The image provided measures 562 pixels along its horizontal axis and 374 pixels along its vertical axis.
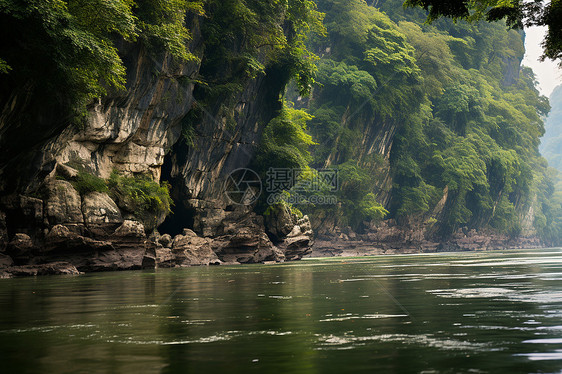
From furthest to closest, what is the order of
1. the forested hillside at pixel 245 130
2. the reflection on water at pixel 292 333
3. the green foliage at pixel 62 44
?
the forested hillside at pixel 245 130 → the green foliage at pixel 62 44 → the reflection on water at pixel 292 333

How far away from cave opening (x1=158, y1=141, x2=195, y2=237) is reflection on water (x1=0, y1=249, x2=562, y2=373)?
67.3 ft

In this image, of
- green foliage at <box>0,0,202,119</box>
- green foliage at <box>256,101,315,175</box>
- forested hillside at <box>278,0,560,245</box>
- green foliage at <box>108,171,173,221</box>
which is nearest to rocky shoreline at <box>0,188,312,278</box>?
green foliage at <box>108,171,173,221</box>

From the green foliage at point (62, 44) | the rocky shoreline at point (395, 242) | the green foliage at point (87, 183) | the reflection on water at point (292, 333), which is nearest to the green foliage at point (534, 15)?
the reflection on water at point (292, 333)

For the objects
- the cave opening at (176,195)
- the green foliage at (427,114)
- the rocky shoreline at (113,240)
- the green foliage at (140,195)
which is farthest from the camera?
the green foliage at (427,114)

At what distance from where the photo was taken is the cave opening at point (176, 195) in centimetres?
3073

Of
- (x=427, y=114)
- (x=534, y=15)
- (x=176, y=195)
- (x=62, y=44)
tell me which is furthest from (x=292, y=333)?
(x=427, y=114)

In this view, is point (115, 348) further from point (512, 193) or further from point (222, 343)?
point (512, 193)

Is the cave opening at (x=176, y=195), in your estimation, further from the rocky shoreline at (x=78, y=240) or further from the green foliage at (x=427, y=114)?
the green foliage at (x=427, y=114)

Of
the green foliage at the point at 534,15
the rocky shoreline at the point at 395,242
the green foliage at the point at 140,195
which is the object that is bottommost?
the rocky shoreline at the point at 395,242

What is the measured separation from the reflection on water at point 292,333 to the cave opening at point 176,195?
20521mm

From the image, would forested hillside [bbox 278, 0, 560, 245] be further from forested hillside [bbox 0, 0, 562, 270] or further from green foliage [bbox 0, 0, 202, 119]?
green foliage [bbox 0, 0, 202, 119]

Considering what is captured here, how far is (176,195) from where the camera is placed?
31375mm

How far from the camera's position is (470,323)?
6297mm

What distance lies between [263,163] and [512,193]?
51.0m
